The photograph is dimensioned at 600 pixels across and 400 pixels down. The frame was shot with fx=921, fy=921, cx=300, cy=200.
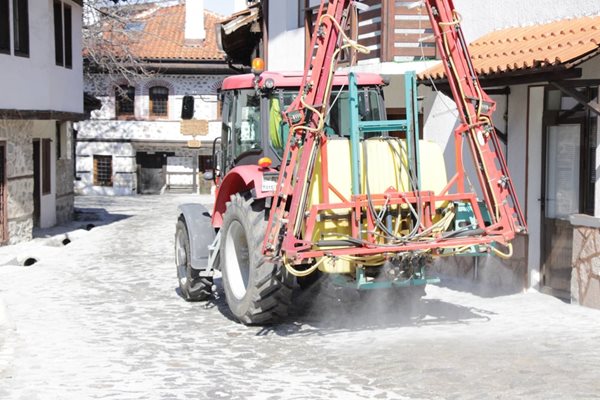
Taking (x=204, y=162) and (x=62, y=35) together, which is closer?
(x=62, y=35)

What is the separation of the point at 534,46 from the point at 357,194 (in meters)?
3.52

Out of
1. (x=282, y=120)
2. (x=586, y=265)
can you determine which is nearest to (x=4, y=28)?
(x=282, y=120)

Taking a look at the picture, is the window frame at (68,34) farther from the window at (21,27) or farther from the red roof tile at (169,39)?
the red roof tile at (169,39)

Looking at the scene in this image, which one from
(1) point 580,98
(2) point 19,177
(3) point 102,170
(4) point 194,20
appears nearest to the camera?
(1) point 580,98

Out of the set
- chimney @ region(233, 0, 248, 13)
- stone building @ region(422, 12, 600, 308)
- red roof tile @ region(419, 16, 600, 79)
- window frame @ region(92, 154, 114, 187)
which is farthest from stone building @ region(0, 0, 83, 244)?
window frame @ region(92, 154, 114, 187)

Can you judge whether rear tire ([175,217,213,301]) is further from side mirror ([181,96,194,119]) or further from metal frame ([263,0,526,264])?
metal frame ([263,0,526,264])

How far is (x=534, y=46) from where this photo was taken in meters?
10.5

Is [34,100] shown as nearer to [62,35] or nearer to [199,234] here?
[62,35]

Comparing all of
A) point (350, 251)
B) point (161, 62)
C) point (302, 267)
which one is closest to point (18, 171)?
point (302, 267)

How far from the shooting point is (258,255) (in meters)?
8.80

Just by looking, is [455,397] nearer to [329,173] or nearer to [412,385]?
[412,385]

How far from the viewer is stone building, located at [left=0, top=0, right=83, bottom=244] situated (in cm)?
1723

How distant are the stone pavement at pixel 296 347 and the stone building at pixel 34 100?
5.76 meters

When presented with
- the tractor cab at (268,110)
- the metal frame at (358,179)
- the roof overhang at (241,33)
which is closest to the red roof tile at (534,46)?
the metal frame at (358,179)
